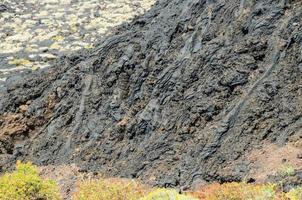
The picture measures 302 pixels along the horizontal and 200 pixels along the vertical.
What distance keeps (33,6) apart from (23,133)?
19.7 m

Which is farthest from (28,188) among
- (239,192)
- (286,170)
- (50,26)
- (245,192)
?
(50,26)

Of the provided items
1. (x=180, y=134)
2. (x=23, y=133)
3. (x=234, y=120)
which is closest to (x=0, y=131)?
(x=23, y=133)

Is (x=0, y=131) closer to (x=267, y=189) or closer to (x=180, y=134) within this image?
(x=180, y=134)

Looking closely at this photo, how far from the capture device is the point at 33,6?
39625 mm

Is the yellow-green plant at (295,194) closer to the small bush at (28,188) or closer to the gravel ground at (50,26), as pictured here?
the small bush at (28,188)

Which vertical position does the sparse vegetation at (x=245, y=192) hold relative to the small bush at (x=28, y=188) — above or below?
above

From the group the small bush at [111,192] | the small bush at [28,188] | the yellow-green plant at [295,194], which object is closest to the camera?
the yellow-green plant at [295,194]

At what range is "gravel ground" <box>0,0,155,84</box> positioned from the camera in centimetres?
3012

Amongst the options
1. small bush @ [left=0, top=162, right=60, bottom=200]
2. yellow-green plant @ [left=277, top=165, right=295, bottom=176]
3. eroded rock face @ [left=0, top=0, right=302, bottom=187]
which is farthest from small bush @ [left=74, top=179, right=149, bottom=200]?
yellow-green plant @ [left=277, top=165, right=295, bottom=176]

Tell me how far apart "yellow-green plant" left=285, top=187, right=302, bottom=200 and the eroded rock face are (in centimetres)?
271

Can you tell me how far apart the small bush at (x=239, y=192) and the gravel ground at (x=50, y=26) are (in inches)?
629

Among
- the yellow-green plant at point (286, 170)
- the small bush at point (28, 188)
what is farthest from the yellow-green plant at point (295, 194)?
the small bush at point (28, 188)

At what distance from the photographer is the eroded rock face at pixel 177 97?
51.9ft

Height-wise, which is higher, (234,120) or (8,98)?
(234,120)
